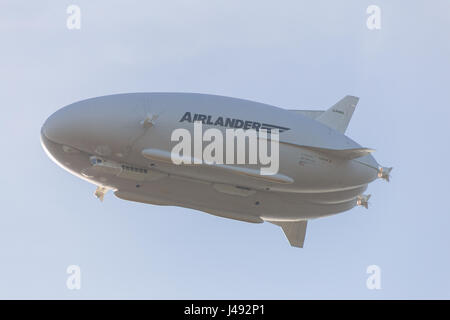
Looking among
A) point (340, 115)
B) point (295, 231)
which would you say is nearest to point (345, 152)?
point (340, 115)

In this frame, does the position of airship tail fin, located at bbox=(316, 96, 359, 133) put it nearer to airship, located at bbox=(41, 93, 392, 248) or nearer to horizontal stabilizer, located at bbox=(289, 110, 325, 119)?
horizontal stabilizer, located at bbox=(289, 110, 325, 119)

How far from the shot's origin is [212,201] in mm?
49094

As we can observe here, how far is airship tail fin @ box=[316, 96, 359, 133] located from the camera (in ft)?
175

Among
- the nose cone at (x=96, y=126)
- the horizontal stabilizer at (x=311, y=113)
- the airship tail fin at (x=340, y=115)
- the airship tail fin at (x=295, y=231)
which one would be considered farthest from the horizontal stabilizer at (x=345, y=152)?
the nose cone at (x=96, y=126)

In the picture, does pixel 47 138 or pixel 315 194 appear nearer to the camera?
pixel 47 138

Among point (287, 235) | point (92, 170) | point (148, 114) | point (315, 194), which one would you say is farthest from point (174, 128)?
point (287, 235)

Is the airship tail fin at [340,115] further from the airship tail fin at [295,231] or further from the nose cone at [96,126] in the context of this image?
the nose cone at [96,126]

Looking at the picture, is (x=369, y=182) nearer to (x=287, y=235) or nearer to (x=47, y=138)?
(x=287, y=235)

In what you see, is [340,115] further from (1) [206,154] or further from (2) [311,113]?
(1) [206,154]

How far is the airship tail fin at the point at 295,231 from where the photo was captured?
5616 cm

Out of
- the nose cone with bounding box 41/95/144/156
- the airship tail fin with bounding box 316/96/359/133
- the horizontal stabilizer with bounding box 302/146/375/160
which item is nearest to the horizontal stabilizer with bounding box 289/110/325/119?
the airship tail fin with bounding box 316/96/359/133

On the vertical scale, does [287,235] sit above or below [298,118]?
below

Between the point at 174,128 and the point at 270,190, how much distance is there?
275 inches

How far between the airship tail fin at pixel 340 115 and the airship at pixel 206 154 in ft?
9.68
